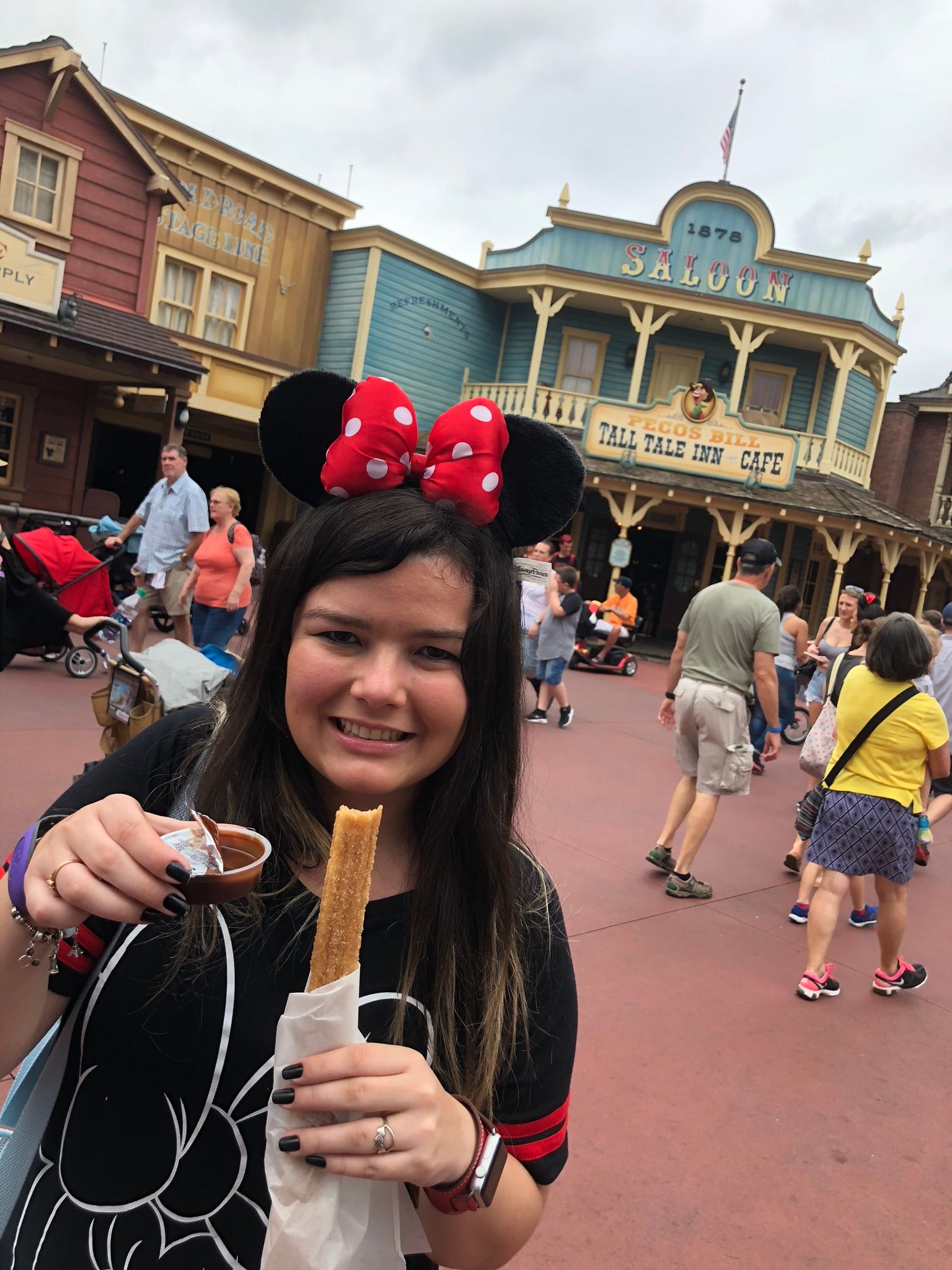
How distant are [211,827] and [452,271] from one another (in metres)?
20.7

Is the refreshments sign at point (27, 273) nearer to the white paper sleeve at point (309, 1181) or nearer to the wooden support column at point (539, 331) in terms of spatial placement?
the wooden support column at point (539, 331)

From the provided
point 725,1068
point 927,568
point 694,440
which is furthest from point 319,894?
point 927,568

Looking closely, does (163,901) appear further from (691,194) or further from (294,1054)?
(691,194)

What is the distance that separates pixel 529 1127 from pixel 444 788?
0.50 meters

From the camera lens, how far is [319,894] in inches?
57.6

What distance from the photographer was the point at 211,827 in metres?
1.15

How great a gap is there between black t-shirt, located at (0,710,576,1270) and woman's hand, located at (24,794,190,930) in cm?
24

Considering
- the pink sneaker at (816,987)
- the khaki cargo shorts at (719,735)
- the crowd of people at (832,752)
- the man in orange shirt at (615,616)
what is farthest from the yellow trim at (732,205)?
the pink sneaker at (816,987)

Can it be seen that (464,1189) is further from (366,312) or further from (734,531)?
(366,312)

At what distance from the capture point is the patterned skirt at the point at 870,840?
4641 mm

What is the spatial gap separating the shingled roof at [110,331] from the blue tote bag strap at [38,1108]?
12265 mm

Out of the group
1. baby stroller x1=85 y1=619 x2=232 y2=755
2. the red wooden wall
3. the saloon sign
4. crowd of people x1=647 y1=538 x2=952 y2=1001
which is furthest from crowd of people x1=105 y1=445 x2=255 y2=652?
the saloon sign

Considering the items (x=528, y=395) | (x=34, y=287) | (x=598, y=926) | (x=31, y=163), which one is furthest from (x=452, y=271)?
(x=598, y=926)

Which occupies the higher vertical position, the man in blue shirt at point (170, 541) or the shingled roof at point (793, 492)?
the shingled roof at point (793, 492)
